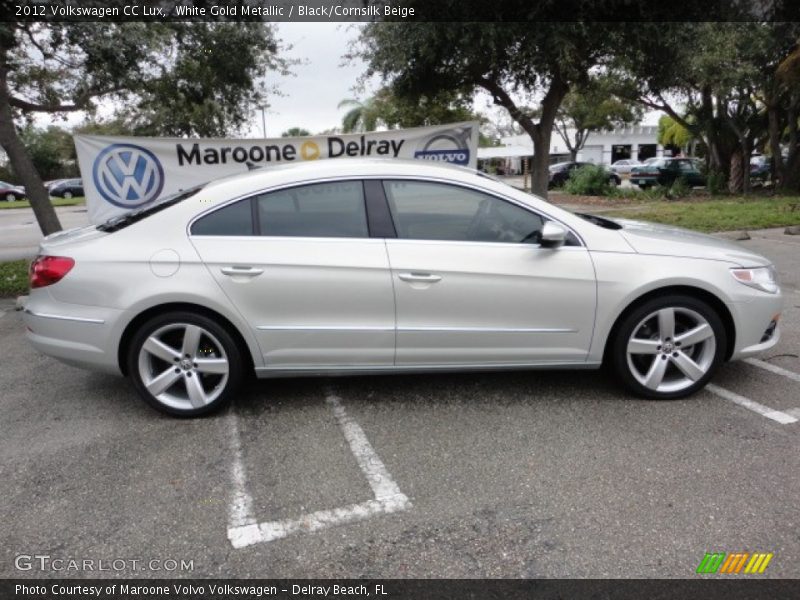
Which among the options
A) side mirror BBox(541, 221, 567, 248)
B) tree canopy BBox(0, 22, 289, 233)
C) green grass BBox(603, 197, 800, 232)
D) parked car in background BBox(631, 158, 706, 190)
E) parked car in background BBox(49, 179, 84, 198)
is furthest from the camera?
parked car in background BBox(49, 179, 84, 198)

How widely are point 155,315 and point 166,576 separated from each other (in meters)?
1.64

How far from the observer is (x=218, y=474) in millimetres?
3105

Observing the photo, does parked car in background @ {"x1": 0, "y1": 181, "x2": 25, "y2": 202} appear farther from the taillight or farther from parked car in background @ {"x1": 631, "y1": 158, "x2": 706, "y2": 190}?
the taillight

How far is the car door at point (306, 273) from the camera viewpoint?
11.6 ft

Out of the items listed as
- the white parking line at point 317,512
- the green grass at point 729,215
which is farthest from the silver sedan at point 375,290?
the green grass at point 729,215

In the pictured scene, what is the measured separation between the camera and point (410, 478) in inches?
119

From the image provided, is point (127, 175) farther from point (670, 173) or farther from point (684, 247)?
point (670, 173)

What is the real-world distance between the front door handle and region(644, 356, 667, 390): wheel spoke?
148 centimetres

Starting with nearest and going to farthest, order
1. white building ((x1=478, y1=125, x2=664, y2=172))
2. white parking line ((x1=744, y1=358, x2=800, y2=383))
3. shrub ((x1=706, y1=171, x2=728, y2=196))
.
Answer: white parking line ((x1=744, y1=358, x2=800, y2=383)) < shrub ((x1=706, y1=171, x2=728, y2=196)) < white building ((x1=478, y1=125, x2=664, y2=172))

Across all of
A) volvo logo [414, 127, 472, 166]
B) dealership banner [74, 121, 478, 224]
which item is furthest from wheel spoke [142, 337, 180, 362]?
volvo logo [414, 127, 472, 166]

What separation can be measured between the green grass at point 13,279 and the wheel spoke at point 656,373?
702 centimetres

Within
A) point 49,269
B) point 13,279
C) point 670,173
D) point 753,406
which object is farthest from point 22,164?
point 670,173

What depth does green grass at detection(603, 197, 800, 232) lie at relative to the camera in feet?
39.1

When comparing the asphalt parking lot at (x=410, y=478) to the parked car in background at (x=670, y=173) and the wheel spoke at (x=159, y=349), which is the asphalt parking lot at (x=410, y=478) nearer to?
the wheel spoke at (x=159, y=349)
